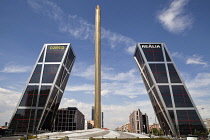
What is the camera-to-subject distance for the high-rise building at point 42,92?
62844 mm

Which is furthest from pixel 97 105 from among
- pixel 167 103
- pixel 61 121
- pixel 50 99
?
pixel 61 121

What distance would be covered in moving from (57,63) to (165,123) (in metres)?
51.5

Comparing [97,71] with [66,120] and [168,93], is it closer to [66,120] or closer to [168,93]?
[168,93]

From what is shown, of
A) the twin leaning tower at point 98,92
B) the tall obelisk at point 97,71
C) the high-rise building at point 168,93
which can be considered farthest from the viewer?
the twin leaning tower at point 98,92

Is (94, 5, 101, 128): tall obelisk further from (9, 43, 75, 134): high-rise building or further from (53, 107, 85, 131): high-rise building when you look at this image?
(53, 107, 85, 131): high-rise building

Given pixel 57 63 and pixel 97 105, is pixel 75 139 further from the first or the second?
pixel 57 63

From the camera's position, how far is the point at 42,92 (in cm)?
6706

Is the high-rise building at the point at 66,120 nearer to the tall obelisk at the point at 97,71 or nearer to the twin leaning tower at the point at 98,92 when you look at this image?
the twin leaning tower at the point at 98,92

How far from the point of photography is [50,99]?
6825cm

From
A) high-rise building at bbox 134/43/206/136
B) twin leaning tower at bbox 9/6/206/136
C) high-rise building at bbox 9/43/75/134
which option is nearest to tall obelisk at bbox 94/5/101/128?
twin leaning tower at bbox 9/6/206/136

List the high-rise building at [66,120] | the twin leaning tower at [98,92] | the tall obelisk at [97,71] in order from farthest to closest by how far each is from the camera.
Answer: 1. the high-rise building at [66,120]
2. the twin leaning tower at [98,92]
3. the tall obelisk at [97,71]

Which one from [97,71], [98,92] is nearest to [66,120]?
[98,92]

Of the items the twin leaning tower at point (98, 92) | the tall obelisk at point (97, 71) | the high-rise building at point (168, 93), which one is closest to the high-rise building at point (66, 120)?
the twin leaning tower at point (98, 92)

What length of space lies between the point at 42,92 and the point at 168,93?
5057 cm
